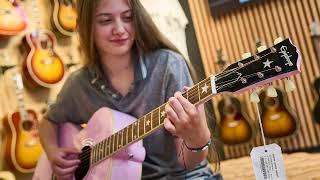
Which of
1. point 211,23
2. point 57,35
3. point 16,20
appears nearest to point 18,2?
point 16,20

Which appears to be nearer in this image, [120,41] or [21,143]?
[120,41]

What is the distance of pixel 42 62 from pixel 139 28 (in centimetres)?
124

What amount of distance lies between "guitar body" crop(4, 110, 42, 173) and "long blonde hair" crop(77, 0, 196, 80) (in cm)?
105

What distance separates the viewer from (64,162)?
1422mm

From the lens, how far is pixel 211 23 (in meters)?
3.55

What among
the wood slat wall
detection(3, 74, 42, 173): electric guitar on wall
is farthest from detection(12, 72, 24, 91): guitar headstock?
the wood slat wall

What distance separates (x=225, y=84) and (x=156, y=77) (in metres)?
0.40

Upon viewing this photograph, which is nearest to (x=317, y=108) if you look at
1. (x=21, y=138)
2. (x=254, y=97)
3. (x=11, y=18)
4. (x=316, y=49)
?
(x=316, y=49)

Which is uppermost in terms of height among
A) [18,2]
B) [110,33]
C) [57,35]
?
[18,2]

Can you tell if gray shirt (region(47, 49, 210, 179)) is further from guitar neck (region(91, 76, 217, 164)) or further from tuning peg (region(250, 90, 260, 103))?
tuning peg (region(250, 90, 260, 103))

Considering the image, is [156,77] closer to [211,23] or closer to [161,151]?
[161,151]

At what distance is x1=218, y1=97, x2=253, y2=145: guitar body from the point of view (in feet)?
10.6

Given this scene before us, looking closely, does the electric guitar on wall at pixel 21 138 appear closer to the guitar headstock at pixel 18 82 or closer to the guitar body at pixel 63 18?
the guitar headstock at pixel 18 82

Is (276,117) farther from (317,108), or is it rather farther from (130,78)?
(130,78)
